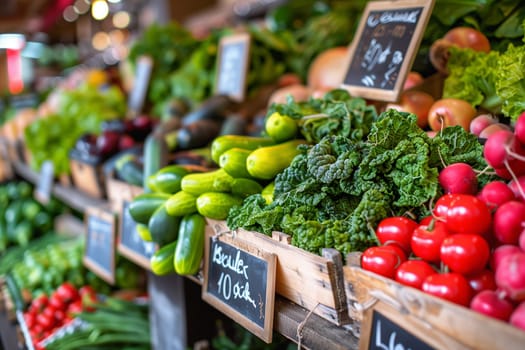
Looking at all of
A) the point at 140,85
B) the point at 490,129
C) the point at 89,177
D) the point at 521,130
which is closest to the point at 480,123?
the point at 490,129

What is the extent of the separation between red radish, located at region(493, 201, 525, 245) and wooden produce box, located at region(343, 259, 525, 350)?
0.18 metres

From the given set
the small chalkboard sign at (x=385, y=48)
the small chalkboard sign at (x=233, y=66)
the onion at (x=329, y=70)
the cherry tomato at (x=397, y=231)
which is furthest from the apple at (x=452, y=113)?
the small chalkboard sign at (x=233, y=66)

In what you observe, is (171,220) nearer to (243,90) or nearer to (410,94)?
(410,94)

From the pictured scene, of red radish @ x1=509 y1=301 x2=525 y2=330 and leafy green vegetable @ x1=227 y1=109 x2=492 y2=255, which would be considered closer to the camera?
red radish @ x1=509 y1=301 x2=525 y2=330

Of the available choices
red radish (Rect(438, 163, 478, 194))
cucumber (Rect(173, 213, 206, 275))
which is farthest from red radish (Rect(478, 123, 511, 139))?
cucumber (Rect(173, 213, 206, 275))

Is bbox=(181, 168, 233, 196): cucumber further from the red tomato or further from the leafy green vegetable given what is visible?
the red tomato

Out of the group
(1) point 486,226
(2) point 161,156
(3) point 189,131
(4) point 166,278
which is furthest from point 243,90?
(1) point 486,226

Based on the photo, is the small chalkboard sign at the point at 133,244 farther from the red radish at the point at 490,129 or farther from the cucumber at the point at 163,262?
the red radish at the point at 490,129


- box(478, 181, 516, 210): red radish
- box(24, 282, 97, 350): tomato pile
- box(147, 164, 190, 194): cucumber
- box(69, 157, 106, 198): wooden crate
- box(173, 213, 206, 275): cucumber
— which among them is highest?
box(478, 181, 516, 210): red radish

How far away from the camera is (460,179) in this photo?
932mm

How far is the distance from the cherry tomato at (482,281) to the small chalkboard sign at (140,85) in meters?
2.64

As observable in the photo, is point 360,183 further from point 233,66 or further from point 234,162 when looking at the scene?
point 233,66

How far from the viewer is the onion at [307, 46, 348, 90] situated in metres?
2.01

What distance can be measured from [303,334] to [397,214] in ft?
1.05
